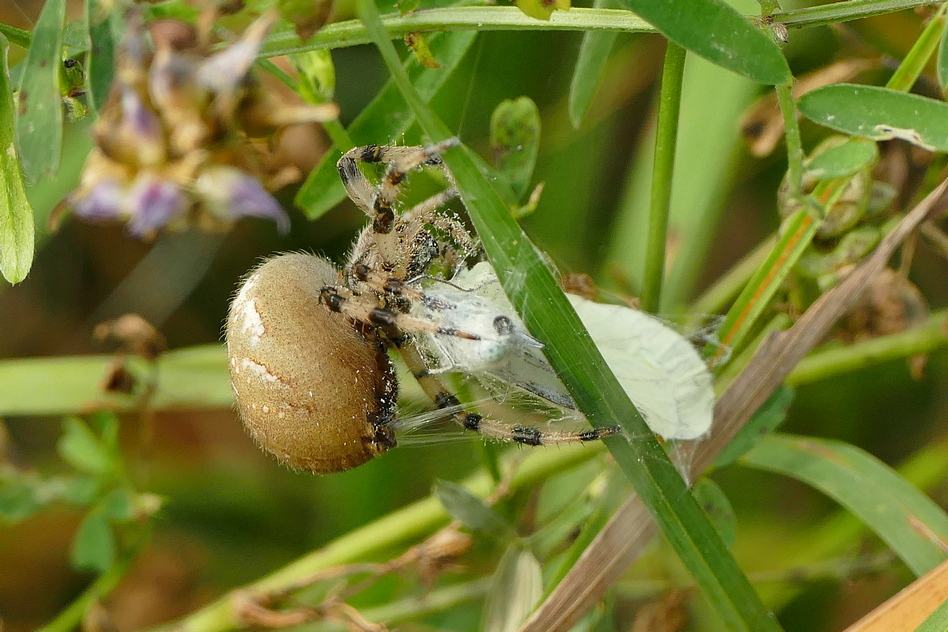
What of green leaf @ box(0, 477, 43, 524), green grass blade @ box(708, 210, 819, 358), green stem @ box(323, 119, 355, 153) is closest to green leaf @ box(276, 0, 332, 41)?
green stem @ box(323, 119, 355, 153)

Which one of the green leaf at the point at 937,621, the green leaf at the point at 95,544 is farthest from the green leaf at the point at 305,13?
the green leaf at the point at 95,544

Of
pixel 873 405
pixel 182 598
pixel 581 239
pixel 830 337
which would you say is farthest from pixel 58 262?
pixel 873 405

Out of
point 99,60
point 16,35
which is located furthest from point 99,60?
point 16,35

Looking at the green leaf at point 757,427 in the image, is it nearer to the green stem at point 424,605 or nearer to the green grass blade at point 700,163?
the green grass blade at point 700,163

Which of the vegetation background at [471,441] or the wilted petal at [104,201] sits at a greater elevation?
the wilted petal at [104,201]

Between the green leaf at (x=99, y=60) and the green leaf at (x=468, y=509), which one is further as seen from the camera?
the green leaf at (x=468, y=509)

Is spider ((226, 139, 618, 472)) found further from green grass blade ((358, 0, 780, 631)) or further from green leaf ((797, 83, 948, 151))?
green leaf ((797, 83, 948, 151))
